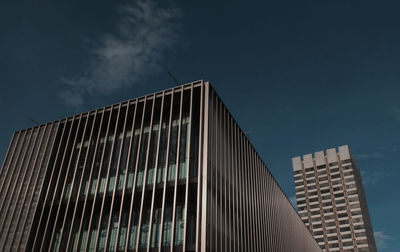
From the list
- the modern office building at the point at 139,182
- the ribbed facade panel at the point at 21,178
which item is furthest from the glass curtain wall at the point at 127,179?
the ribbed facade panel at the point at 21,178

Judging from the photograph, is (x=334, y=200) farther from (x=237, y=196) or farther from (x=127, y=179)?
(x=127, y=179)

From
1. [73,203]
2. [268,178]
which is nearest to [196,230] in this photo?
[73,203]

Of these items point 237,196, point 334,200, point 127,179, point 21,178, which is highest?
point 334,200

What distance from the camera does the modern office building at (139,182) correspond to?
26641 mm

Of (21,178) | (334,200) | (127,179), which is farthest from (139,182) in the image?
(334,200)

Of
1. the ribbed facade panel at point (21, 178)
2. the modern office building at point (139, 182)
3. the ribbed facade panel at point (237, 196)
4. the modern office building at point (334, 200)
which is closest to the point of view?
the modern office building at point (139, 182)

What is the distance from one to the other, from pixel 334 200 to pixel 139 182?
103447 mm

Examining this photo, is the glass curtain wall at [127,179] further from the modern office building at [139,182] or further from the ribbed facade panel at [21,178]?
the ribbed facade panel at [21,178]

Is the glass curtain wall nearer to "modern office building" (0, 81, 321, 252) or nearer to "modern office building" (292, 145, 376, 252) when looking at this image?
"modern office building" (0, 81, 321, 252)

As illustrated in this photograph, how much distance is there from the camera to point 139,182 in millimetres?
29344

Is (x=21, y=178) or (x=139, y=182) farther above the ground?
(x=21, y=178)

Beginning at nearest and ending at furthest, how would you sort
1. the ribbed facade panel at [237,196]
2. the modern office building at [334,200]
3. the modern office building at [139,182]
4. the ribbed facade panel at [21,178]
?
the modern office building at [139,182] → the ribbed facade panel at [237,196] → the ribbed facade panel at [21,178] → the modern office building at [334,200]

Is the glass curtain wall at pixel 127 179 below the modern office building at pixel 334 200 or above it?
below

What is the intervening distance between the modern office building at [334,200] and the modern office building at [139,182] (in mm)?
83208
